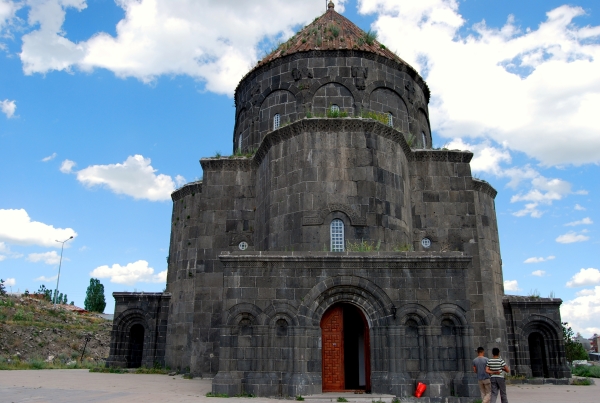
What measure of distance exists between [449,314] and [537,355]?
36.2 feet

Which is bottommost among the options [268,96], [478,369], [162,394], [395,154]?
[162,394]

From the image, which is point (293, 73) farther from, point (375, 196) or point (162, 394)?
point (162, 394)

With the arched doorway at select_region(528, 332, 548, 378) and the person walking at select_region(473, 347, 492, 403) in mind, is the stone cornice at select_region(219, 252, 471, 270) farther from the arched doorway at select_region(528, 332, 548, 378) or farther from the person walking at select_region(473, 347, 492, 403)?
the arched doorway at select_region(528, 332, 548, 378)

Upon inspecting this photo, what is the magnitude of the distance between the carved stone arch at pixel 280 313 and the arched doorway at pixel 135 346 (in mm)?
13699

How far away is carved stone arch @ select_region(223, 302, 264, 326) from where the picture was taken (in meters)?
13.6

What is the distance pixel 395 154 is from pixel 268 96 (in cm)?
708

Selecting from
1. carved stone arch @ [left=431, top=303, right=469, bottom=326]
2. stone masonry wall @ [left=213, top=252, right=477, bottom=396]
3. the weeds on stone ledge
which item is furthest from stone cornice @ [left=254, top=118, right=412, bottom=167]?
carved stone arch @ [left=431, top=303, right=469, bottom=326]

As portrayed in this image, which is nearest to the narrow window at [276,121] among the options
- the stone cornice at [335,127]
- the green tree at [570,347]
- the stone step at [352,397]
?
the stone cornice at [335,127]

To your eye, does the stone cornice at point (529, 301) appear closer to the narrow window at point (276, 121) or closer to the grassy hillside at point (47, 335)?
the narrow window at point (276, 121)

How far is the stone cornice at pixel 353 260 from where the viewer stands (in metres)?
14.0

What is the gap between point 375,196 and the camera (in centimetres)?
1720

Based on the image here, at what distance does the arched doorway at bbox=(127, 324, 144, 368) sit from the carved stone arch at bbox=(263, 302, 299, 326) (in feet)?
44.9

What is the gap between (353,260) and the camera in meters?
14.1

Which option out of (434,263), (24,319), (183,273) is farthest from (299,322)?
(24,319)
